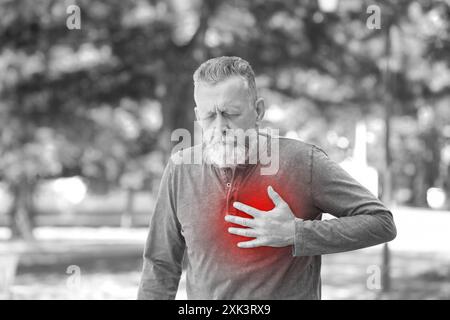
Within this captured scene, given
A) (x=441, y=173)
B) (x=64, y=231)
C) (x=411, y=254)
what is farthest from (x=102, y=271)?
(x=441, y=173)

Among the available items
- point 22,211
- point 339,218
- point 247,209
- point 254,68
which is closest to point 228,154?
point 247,209

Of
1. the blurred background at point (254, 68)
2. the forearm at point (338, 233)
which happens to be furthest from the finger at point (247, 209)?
the blurred background at point (254, 68)

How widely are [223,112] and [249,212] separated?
11.5 inches

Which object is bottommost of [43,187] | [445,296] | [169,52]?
[445,296]

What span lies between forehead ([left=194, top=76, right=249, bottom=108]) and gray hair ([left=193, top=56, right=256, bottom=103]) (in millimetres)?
12

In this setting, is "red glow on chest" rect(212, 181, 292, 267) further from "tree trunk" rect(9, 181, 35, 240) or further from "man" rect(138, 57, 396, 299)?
"tree trunk" rect(9, 181, 35, 240)

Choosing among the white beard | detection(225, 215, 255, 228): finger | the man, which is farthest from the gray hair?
detection(225, 215, 255, 228): finger

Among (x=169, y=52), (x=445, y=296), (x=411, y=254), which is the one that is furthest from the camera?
(x=411, y=254)

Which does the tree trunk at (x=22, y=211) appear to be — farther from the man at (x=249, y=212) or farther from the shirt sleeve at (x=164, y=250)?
the man at (x=249, y=212)

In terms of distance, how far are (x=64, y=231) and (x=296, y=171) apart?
2308 cm

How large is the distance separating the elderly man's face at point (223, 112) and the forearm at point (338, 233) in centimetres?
29

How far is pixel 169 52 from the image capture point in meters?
10.6

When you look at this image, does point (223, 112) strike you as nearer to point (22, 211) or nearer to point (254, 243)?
point (254, 243)
